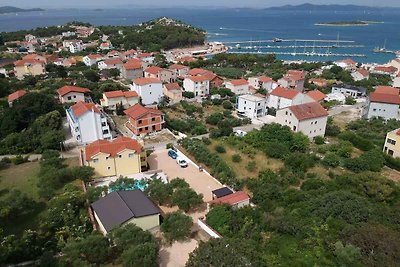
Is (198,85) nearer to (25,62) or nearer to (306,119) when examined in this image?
(306,119)

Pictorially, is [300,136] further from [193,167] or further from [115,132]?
[115,132]

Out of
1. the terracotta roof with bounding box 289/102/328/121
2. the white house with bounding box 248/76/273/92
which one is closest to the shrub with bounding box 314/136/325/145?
the terracotta roof with bounding box 289/102/328/121

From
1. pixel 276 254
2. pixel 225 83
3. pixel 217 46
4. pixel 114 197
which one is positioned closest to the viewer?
pixel 276 254

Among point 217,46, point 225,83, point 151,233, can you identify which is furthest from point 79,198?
point 217,46

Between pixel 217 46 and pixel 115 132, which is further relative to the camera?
pixel 217 46

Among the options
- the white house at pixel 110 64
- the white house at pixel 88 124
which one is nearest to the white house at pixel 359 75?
the white house at pixel 110 64

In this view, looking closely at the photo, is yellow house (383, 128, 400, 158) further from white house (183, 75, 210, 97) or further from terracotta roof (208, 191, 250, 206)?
white house (183, 75, 210, 97)

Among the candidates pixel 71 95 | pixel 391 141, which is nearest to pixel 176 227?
pixel 391 141
